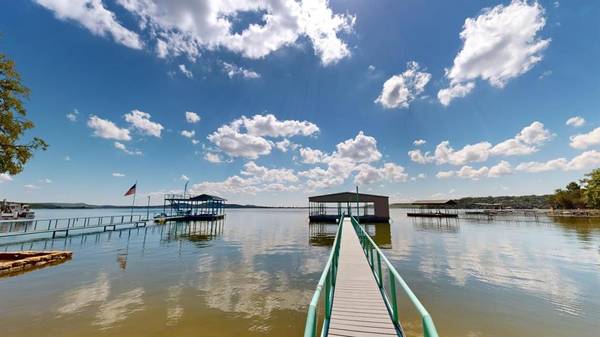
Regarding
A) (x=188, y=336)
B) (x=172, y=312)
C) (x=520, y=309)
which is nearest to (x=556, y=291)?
(x=520, y=309)

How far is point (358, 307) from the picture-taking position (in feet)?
17.9

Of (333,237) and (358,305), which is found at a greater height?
(358,305)

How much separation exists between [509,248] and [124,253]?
89.7ft

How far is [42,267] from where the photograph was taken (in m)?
13.1

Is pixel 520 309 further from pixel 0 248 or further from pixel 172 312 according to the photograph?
pixel 0 248

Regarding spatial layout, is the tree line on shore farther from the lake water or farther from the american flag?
the american flag

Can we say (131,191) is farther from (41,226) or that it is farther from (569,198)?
(569,198)

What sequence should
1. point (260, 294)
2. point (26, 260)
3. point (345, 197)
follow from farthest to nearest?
point (345, 197) < point (26, 260) < point (260, 294)

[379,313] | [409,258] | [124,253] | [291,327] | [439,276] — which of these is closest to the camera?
[379,313]

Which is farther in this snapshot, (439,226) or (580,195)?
(580,195)

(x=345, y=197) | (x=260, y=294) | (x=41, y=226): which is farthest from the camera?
(x=41, y=226)

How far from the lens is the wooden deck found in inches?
177

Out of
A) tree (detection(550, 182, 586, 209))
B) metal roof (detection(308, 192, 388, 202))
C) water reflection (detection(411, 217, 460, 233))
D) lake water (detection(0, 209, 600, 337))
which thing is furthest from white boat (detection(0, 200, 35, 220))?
tree (detection(550, 182, 586, 209))

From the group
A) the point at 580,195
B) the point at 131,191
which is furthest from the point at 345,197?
the point at 580,195
